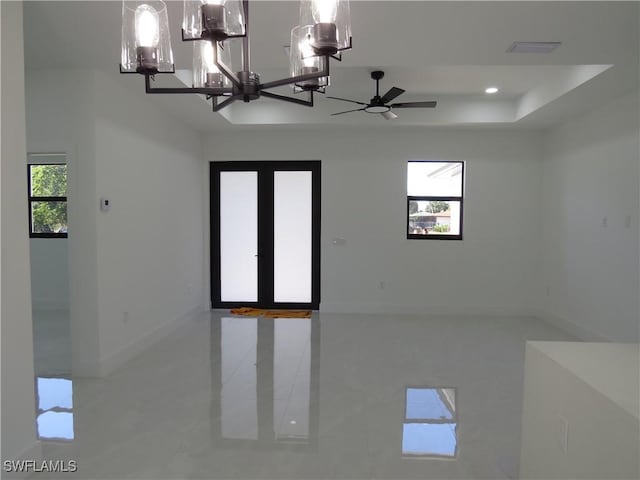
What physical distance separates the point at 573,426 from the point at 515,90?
4.64m

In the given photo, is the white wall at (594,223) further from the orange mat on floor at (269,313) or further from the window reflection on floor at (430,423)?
the orange mat on floor at (269,313)

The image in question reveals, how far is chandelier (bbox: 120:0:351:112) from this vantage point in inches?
55.4

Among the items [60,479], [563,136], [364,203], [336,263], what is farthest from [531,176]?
[60,479]

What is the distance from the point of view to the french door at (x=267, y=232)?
646 centimetres

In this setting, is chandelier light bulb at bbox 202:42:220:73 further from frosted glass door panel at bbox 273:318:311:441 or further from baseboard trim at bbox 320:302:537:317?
baseboard trim at bbox 320:302:537:317

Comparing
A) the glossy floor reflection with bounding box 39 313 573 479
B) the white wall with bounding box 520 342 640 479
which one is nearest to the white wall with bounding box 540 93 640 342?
the glossy floor reflection with bounding box 39 313 573 479

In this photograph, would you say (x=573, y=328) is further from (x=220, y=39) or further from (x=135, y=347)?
(x=220, y=39)

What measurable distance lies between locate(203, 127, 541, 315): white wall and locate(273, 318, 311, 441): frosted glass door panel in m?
1.40

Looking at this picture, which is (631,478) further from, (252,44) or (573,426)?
(252,44)

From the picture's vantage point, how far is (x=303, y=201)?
649 centimetres

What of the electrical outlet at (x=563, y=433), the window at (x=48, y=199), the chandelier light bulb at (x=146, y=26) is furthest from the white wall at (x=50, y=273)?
the electrical outlet at (x=563, y=433)
